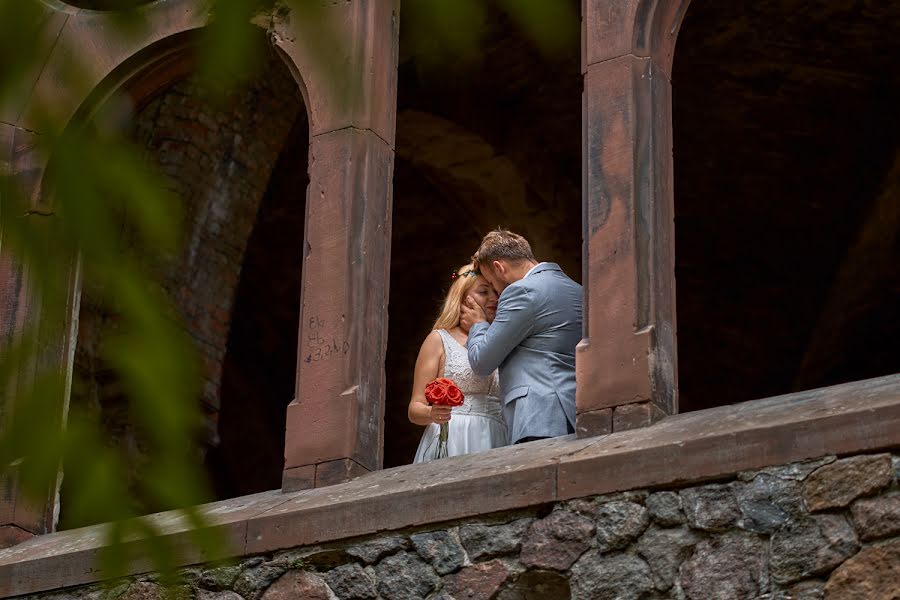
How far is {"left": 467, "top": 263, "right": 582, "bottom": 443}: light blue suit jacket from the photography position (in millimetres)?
6344

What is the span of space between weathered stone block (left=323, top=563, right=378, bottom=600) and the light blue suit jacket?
72 cm

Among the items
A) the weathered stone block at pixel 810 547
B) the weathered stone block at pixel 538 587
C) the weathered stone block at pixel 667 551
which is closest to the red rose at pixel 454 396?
the weathered stone block at pixel 538 587

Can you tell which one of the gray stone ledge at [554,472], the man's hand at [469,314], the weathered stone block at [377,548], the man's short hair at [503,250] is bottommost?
the weathered stone block at [377,548]

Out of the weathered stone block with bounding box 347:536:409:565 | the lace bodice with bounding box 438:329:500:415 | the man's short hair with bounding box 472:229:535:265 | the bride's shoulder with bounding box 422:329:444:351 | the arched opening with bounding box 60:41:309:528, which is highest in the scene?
the arched opening with bounding box 60:41:309:528

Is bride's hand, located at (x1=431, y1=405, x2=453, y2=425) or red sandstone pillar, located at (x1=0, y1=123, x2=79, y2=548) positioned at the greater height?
bride's hand, located at (x1=431, y1=405, x2=453, y2=425)

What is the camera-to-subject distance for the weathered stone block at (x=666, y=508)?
5477 mm

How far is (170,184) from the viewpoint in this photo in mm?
8930

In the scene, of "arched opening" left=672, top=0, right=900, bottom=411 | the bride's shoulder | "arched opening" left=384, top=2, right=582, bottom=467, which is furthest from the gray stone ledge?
"arched opening" left=672, top=0, right=900, bottom=411

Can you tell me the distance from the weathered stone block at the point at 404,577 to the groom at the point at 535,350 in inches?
25.1

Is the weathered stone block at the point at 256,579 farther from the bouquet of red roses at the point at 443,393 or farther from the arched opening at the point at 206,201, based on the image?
the arched opening at the point at 206,201

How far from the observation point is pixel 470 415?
22.0 ft

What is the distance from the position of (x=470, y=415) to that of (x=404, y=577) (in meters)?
0.91

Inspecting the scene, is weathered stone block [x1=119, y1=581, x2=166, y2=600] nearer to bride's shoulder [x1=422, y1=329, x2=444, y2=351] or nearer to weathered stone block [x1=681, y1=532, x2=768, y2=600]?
bride's shoulder [x1=422, y1=329, x2=444, y2=351]

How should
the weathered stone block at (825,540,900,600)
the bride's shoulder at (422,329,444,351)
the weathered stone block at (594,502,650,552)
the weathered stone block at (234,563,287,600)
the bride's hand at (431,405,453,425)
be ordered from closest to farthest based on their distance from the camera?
the weathered stone block at (825,540,900,600), the weathered stone block at (594,502,650,552), the weathered stone block at (234,563,287,600), the bride's hand at (431,405,453,425), the bride's shoulder at (422,329,444,351)
